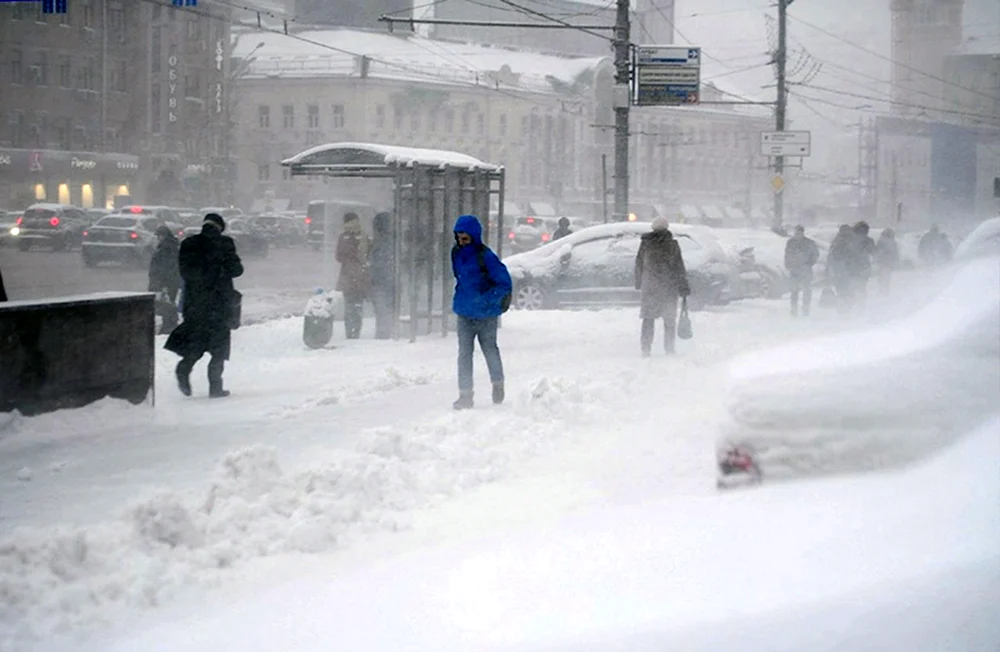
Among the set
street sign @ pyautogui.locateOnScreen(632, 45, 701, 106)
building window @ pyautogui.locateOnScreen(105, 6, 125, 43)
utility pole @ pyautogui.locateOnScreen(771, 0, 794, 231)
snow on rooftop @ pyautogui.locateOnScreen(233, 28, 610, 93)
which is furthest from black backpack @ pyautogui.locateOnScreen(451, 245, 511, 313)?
snow on rooftop @ pyautogui.locateOnScreen(233, 28, 610, 93)

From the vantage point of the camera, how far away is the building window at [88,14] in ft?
190

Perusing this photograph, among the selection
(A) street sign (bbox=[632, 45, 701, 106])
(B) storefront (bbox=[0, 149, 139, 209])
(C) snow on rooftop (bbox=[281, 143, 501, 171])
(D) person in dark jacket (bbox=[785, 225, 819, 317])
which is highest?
(A) street sign (bbox=[632, 45, 701, 106])

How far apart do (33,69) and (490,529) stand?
178 feet

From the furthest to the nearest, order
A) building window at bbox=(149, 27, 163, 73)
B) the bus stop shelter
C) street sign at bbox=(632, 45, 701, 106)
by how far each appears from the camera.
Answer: building window at bbox=(149, 27, 163, 73)
street sign at bbox=(632, 45, 701, 106)
the bus stop shelter

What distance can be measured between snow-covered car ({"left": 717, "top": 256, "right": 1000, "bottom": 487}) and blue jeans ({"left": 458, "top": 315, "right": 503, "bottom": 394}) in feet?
17.8

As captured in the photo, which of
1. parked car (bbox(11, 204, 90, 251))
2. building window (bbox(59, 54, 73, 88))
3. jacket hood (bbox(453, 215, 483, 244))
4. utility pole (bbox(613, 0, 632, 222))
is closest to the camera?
jacket hood (bbox(453, 215, 483, 244))

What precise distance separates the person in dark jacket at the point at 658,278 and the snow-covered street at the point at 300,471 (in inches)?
52.5

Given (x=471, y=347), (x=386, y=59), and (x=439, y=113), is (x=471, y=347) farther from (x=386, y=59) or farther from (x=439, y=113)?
(x=439, y=113)

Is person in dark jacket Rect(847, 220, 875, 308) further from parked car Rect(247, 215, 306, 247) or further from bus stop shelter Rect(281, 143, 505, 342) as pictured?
parked car Rect(247, 215, 306, 247)

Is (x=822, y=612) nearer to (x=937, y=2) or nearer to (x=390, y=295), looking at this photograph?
(x=390, y=295)

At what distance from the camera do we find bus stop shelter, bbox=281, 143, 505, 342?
16.3m

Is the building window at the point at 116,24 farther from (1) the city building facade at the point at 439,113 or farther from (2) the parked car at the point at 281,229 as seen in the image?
(2) the parked car at the point at 281,229

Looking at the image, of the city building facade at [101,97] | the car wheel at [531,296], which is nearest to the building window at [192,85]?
the city building facade at [101,97]

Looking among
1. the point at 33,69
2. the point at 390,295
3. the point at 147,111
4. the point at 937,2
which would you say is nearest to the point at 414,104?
the point at 147,111
